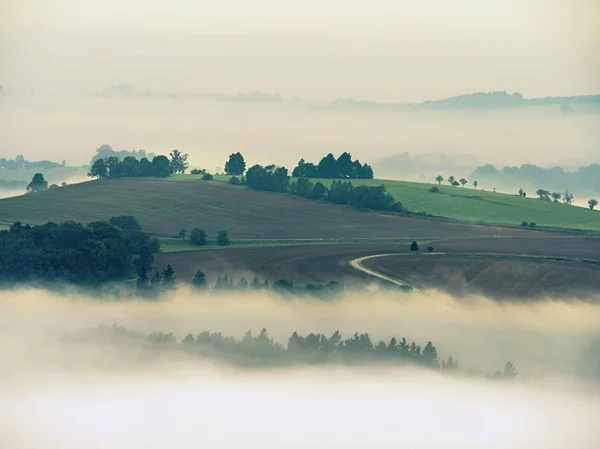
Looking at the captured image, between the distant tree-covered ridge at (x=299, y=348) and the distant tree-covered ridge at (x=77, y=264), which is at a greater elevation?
the distant tree-covered ridge at (x=77, y=264)

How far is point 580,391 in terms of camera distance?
164 meters

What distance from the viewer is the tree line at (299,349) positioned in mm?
167625

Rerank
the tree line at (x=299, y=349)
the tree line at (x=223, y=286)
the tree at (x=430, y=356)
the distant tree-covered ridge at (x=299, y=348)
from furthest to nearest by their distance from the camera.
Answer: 1. the tree line at (x=223, y=286)
2. the distant tree-covered ridge at (x=299, y=348)
3. the tree line at (x=299, y=349)
4. the tree at (x=430, y=356)

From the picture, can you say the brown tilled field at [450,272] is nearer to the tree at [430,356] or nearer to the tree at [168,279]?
the tree at [168,279]

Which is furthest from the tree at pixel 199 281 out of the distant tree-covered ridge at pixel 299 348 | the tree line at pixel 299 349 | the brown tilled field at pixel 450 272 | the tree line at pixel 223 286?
the distant tree-covered ridge at pixel 299 348

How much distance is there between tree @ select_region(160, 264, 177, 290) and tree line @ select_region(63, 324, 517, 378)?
12.6 m

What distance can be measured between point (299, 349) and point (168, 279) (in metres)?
26.6

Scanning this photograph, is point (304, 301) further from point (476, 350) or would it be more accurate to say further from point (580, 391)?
point (580, 391)

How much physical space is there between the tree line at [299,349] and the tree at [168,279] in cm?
1265

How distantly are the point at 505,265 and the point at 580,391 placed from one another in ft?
118

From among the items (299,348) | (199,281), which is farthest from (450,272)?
(199,281)

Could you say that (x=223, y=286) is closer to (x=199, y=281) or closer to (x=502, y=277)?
(x=199, y=281)

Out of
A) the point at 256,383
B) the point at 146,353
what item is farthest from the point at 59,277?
the point at 256,383

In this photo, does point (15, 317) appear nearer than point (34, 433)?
No
